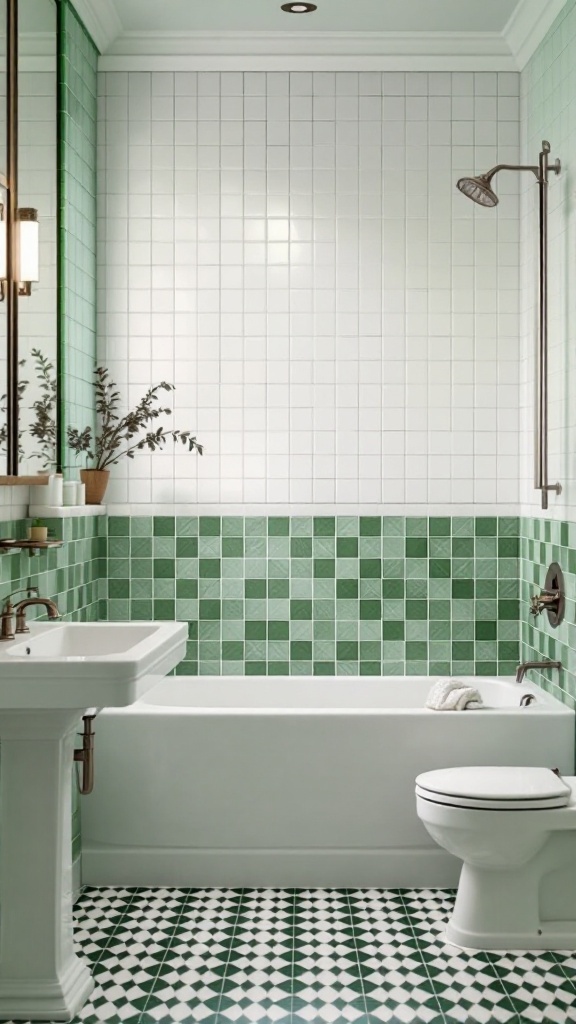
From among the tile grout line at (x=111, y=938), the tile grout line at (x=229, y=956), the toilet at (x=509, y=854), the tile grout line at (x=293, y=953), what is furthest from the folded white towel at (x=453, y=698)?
the tile grout line at (x=111, y=938)

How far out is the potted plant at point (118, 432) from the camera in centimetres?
400

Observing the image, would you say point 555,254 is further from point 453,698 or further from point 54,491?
point 54,491

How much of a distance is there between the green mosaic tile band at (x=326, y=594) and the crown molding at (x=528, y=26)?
1875mm

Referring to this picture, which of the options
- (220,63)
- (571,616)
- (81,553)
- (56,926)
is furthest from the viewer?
(220,63)

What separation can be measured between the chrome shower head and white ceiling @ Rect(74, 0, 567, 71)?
2.48 feet

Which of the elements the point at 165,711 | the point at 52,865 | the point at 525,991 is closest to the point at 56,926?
the point at 52,865

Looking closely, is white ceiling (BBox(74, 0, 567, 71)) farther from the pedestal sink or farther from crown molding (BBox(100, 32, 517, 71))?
the pedestal sink

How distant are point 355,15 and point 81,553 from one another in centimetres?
225

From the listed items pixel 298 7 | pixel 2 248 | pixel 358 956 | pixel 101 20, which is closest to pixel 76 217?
pixel 101 20

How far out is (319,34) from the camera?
403 centimetres

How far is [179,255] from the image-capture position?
413 centimetres

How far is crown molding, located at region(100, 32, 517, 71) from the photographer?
4051 mm

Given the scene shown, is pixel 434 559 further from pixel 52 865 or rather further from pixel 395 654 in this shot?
pixel 52 865

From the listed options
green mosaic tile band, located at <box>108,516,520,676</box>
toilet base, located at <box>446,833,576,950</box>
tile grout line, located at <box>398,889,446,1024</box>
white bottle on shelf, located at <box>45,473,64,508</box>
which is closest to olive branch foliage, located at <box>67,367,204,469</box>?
green mosaic tile band, located at <box>108,516,520,676</box>
